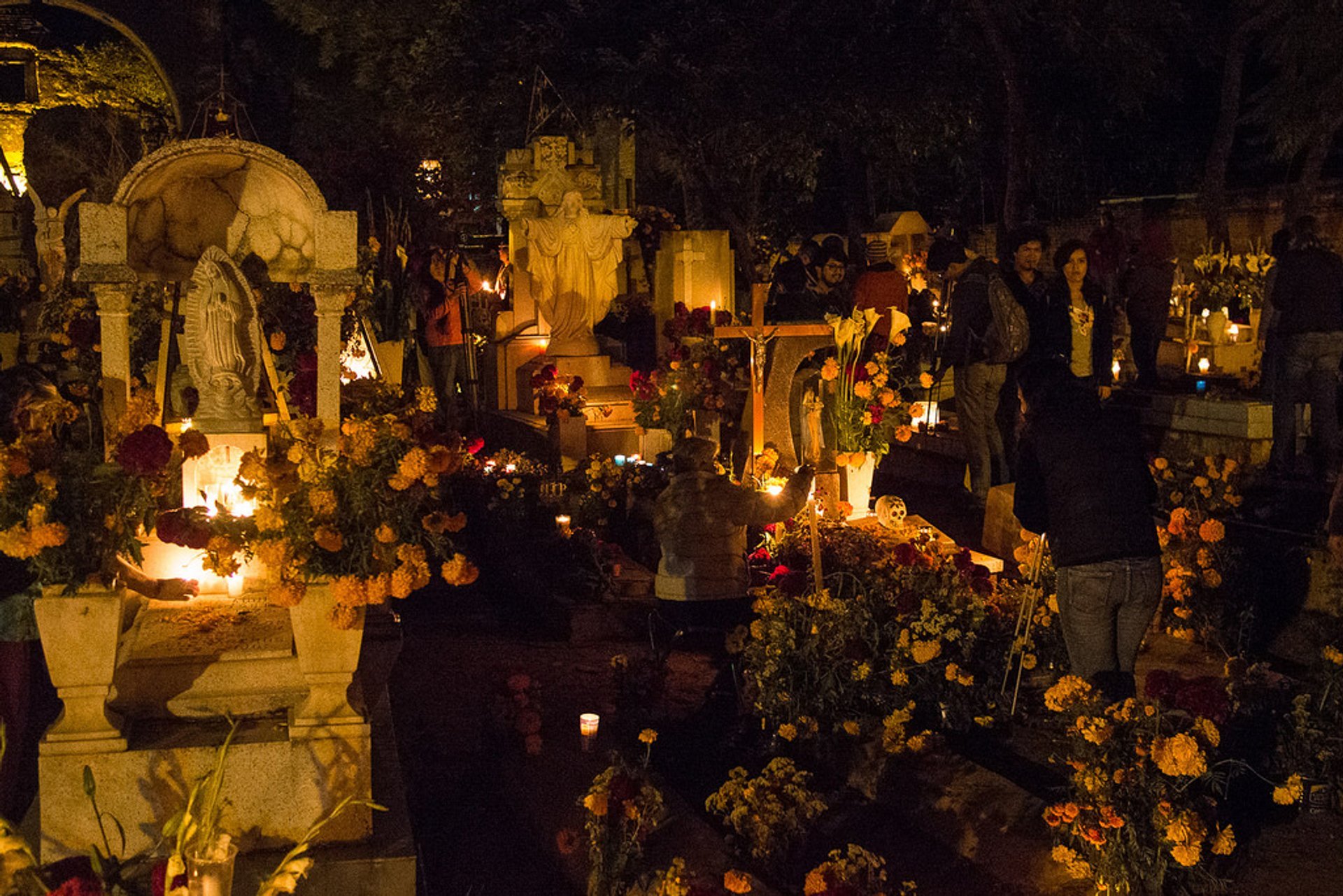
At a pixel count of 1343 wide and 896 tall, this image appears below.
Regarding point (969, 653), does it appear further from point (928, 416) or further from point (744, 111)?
point (744, 111)

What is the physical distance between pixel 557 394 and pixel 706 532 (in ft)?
18.1

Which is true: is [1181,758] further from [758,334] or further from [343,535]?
[758,334]

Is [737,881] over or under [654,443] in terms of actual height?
under

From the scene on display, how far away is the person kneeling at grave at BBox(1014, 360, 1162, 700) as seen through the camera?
211 inches

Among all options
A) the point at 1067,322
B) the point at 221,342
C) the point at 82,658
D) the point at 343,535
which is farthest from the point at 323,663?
the point at 1067,322

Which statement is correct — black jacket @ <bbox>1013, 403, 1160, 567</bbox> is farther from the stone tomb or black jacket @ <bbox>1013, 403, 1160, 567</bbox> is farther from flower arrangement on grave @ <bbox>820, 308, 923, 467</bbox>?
flower arrangement on grave @ <bbox>820, 308, 923, 467</bbox>

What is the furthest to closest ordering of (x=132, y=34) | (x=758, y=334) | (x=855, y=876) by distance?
(x=132, y=34) < (x=758, y=334) < (x=855, y=876)

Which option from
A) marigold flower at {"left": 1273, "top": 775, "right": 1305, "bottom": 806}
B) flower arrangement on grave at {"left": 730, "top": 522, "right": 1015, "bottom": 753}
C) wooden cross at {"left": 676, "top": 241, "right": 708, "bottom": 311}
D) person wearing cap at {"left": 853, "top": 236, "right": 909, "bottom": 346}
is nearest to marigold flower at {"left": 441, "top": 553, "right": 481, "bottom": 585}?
flower arrangement on grave at {"left": 730, "top": 522, "right": 1015, "bottom": 753}


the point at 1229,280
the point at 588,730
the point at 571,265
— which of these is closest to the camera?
the point at 588,730

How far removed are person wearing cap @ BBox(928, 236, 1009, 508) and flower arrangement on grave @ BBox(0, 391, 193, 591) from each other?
636 centimetres

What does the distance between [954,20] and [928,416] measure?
23.2 feet

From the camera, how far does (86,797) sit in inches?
188

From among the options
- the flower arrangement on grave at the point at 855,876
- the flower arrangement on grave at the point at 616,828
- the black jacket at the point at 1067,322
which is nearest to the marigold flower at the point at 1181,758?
the flower arrangement on grave at the point at 855,876

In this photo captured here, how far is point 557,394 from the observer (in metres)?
12.8
